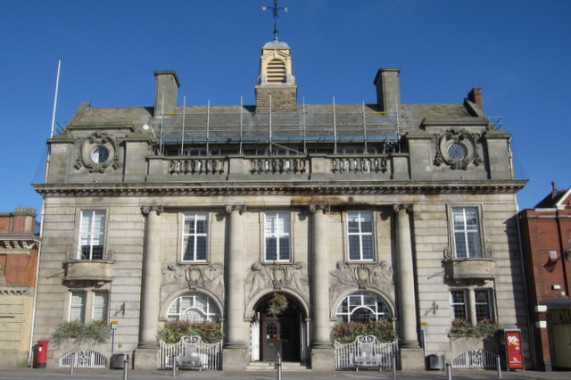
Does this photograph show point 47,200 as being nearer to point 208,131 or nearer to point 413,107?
point 208,131

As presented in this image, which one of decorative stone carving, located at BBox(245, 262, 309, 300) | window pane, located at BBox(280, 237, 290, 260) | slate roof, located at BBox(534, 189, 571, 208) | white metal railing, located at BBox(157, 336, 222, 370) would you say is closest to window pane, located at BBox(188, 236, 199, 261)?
decorative stone carving, located at BBox(245, 262, 309, 300)

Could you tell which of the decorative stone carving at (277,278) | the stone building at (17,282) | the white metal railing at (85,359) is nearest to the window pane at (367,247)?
the decorative stone carving at (277,278)

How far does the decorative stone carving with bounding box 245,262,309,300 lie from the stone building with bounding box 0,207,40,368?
9752mm

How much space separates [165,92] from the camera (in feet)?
108

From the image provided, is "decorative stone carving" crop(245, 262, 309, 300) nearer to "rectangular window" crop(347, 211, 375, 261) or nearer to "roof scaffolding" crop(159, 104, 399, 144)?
"rectangular window" crop(347, 211, 375, 261)

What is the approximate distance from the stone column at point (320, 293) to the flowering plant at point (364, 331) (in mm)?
500

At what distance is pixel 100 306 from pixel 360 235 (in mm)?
12359

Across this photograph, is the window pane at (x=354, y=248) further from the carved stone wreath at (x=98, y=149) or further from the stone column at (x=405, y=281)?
the carved stone wreath at (x=98, y=149)

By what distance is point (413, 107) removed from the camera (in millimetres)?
32844

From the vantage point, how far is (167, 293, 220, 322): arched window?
2542 centimetres

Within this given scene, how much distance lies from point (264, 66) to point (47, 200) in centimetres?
1558

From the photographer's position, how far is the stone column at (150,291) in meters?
24.2

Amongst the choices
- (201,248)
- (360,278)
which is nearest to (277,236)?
(201,248)

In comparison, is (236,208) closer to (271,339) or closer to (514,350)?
(271,339)
